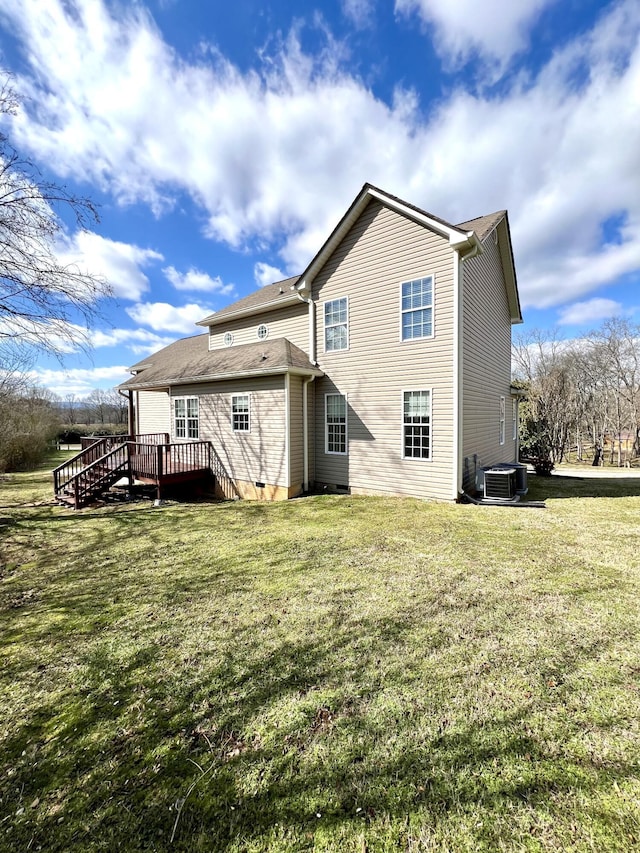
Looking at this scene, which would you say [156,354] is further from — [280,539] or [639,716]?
[639,716]

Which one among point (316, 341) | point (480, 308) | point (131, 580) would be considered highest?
point (480, 308)

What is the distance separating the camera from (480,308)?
35.0 ft

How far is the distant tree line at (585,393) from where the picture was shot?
26562 millimetres

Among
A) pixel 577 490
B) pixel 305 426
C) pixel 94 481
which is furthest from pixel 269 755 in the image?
pixel 577 490

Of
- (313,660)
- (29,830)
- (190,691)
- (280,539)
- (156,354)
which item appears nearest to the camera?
(29,830)

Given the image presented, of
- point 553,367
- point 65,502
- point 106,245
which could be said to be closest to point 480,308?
point 106,245

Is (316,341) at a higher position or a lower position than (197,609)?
higher

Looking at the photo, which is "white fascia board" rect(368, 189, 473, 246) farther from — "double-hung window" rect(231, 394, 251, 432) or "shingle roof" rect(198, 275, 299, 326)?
"double-hung window" rect(231, 394, 251, 432)

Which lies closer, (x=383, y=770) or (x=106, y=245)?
(x=383, y=770)

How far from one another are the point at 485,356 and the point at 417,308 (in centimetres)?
360

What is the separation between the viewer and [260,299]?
546 inches

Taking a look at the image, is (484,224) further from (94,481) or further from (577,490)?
(94,481)

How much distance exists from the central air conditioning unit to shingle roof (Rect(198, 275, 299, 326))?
28.3 ft

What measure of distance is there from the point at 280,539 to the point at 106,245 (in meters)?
7.34
